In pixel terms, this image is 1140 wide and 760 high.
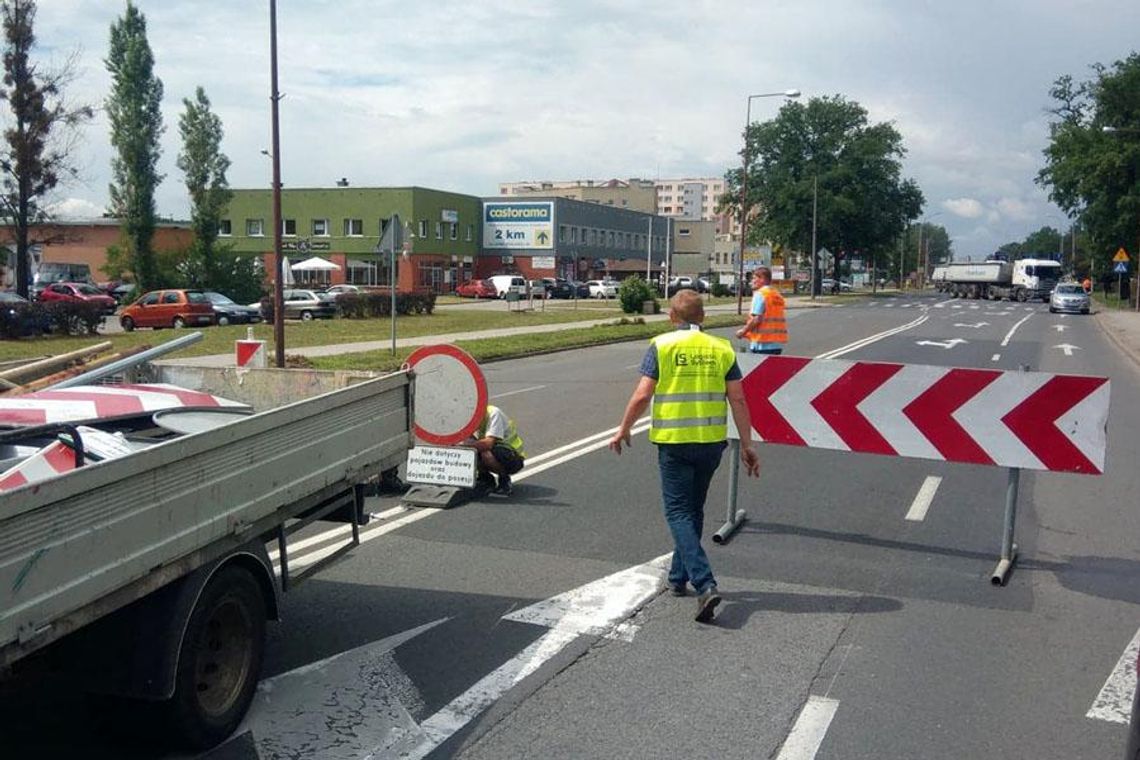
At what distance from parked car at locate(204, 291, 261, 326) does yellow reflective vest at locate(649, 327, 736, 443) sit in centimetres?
3519

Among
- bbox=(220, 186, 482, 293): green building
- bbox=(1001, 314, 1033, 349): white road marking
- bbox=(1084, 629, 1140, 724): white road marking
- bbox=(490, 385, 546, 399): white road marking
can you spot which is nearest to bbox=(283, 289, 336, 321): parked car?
bbox=(1001, 314, 1033, 349): white road marking

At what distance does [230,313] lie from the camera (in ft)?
127

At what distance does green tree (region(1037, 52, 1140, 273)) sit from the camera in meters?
61.2

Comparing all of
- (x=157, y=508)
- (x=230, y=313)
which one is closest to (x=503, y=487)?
(x=157, y=508)

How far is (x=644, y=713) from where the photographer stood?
4.46 metres

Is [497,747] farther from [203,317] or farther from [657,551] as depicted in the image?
[203,317]

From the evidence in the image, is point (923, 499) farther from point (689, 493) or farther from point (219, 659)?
point (219, 659)

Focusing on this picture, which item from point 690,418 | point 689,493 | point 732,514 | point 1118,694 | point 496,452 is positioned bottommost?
point 1118,694

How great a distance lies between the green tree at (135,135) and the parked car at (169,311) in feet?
36.6

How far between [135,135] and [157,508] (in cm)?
4856

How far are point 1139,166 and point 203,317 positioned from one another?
5248cm

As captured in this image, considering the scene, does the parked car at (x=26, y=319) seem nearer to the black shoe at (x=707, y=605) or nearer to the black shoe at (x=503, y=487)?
the black shoe at (x=503, y=487)

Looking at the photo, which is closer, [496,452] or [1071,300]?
[496,452]

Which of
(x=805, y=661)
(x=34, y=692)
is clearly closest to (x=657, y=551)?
(x=805, y=661)
